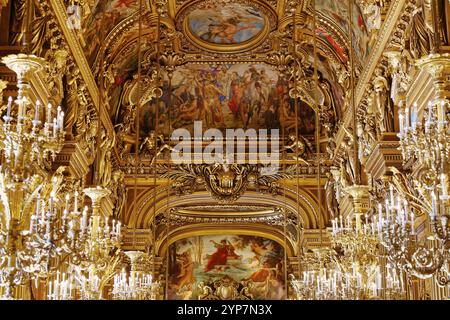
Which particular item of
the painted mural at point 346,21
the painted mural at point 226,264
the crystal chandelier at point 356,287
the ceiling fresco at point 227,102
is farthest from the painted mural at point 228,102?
the crystal chandelier at point 356,287

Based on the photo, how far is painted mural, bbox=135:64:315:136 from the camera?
23.1 m

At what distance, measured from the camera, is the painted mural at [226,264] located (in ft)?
97.5

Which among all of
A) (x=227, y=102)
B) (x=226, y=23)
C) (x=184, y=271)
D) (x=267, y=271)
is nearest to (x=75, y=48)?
(x=226, y=23)

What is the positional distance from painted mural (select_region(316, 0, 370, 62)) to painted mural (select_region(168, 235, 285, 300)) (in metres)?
11.9

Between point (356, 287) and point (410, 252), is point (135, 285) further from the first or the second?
point (410, 252)

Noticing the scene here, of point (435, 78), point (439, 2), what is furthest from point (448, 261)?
point (439, 2)

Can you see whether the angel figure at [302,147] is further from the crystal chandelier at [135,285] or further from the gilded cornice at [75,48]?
the crystal chandelier at [135,285]

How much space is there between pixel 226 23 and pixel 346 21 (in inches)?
135

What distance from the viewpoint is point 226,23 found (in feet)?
67.5

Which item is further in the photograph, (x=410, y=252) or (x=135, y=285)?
(x=135, y=285)

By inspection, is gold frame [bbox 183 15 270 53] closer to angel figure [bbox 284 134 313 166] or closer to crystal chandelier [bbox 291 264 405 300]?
angel figure [bbox 284 134 313 166]

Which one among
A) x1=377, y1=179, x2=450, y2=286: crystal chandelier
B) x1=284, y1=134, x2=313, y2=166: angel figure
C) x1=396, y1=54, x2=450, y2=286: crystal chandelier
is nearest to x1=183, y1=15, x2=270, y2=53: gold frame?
x1=284, y1=134, x2=313, y2=166: angel figure

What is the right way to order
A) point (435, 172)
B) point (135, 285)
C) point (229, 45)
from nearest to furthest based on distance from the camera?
point (435, 172) → point (135, 285) → point (229, 45)

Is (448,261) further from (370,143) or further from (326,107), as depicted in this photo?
(326,107)
